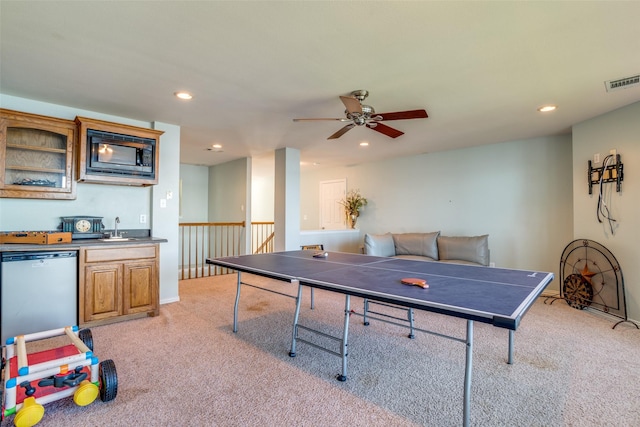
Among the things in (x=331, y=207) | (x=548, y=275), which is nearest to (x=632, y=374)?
(x=548, y=275)

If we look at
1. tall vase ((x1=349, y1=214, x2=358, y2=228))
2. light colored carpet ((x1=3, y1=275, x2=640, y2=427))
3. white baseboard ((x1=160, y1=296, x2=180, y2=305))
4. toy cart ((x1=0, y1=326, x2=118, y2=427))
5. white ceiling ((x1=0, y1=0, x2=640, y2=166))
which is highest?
white ceiling ((x1=0, y1=0, x2=640, y2=166))

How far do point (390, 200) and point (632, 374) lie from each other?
4.66m

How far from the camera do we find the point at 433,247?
5.33m

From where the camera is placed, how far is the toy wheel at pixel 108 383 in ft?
6.49

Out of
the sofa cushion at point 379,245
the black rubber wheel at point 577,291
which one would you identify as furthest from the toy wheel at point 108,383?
the black rubber wheel at point 577,291

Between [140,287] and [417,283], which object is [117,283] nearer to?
[140,287]

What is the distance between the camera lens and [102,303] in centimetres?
332

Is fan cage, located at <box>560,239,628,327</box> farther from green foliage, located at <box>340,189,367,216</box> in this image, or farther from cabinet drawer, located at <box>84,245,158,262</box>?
cabinet drawer, located at <box>84,245,158,262</box>

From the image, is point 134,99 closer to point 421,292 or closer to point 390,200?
point 421,292

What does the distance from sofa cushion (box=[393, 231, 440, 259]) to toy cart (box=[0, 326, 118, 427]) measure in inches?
178

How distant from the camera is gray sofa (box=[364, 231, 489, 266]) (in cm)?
491

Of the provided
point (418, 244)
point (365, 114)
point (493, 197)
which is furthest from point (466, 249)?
point (365, 114)

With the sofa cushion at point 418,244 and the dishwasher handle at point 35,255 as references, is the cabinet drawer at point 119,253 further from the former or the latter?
the sofa cushion at point 418,244

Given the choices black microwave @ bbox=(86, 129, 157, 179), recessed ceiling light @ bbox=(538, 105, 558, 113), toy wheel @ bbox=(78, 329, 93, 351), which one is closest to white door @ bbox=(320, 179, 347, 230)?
recessed ceiling light @ bbox=(538, 105, 558, 113)
